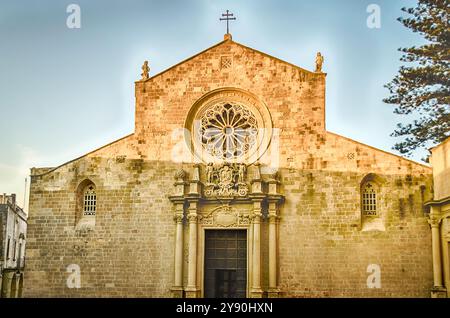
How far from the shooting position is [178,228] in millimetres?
19969

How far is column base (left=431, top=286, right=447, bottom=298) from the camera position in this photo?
59.3 feet

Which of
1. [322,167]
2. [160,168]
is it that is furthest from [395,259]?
[160,168]

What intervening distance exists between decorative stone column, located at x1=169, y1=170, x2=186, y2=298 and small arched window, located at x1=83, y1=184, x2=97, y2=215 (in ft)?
9.86

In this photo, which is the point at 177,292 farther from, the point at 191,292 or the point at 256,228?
the point at 256,228

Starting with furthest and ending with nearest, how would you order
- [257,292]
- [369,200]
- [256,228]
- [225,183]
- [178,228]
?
[225,183]
[178,228]
[369,200]
[256,228]
[257,292]

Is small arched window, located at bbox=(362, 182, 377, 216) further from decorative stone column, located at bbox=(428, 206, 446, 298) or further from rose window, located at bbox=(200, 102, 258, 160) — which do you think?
rose window, located at bbox=(200, 102, 258, 160)

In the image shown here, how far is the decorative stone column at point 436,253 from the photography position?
1817 centimetres

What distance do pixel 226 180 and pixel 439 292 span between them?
25.3 feet

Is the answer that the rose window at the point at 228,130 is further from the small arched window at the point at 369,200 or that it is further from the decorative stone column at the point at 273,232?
the small arched window at the point at 369,200

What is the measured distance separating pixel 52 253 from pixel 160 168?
A: 4837 millimetres

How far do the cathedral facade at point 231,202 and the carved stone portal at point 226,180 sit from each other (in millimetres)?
37

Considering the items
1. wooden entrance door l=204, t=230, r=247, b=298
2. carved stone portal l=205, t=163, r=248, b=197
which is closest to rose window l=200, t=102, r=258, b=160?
carved stone portal l=205, t=163, r=248, b=197

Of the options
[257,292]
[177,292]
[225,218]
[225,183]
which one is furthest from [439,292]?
[177,292]
